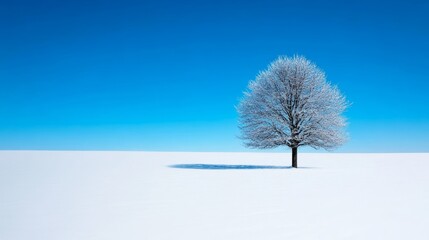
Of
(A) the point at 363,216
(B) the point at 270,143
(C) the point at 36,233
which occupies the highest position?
(B) the point at 270,143

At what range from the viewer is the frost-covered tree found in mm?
25641

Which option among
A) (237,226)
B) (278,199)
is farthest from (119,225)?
(278,199)

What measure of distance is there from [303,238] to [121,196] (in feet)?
22.4

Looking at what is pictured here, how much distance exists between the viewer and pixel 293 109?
2658 centimetres

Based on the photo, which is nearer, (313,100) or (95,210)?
(95,210)

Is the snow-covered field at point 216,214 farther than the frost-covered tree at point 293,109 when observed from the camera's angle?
No

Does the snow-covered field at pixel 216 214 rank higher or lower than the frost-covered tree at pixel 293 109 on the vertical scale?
lower

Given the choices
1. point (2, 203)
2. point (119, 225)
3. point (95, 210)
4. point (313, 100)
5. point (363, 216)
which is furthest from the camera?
point (313, 100)

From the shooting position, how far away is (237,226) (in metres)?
6.10

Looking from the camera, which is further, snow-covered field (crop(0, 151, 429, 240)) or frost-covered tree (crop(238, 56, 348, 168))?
frost-covered tree (crop(238, 56, 348, 168))

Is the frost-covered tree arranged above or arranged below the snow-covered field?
above

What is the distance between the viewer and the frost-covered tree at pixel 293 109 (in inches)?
1009

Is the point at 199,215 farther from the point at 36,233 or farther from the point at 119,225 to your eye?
the point at 36,233

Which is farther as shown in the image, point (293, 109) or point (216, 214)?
point (293, 109)
